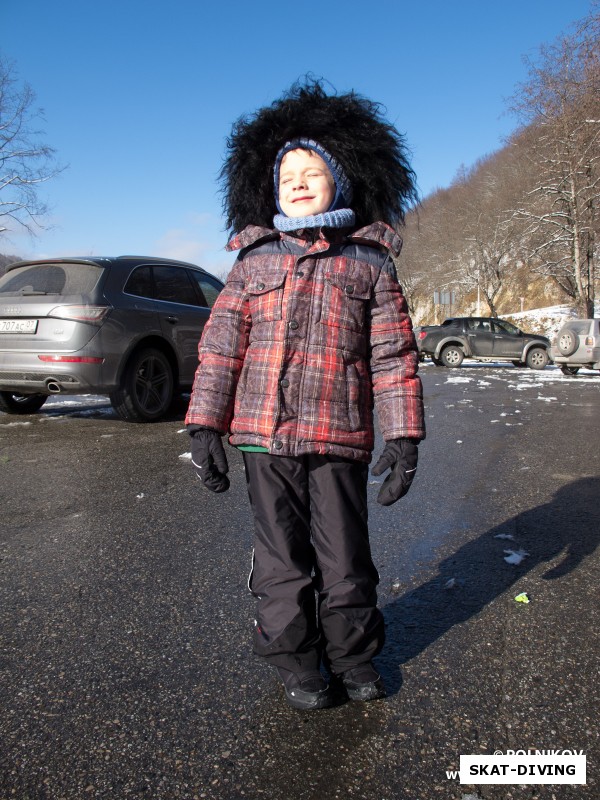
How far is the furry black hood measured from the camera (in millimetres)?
2385

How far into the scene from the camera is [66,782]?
162 centimetres

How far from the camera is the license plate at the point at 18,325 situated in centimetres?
633

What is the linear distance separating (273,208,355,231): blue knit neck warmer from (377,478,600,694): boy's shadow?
4.91 ft

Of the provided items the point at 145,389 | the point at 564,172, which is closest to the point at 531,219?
the point at 564,172

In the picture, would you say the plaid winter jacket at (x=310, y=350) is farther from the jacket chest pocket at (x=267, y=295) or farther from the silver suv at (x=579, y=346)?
the silver suv at (x=579, y=346)

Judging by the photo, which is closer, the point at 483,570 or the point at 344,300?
the point at 344,300

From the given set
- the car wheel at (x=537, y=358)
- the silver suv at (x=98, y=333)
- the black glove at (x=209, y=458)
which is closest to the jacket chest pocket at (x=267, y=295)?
the black glove at (x=209, y=458)

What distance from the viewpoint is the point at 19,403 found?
766cm

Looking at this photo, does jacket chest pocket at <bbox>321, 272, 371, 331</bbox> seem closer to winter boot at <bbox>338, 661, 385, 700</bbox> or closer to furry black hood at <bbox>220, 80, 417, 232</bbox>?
furry black hood at <bbox>220, 80, 417, 232</bbox>

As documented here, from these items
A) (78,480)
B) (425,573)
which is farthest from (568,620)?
(78,480)

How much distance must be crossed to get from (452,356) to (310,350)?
1945cm

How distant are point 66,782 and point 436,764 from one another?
3.08 ft

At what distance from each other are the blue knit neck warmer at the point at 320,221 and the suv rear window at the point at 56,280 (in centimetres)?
471

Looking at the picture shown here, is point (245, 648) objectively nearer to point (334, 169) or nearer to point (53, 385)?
point (334, 169)
